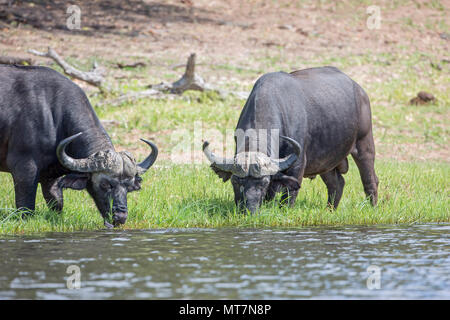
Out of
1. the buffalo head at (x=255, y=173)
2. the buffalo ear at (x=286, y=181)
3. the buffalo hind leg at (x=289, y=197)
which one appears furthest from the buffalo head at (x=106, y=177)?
the buffalo hind leg at (x=289, y=197)

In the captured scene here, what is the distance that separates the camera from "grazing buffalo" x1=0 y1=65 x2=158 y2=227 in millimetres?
9336

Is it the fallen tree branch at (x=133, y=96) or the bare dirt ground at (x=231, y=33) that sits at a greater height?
the bare dirt ground at (x=231, y=33)

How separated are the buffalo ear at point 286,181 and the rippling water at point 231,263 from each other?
0.76m

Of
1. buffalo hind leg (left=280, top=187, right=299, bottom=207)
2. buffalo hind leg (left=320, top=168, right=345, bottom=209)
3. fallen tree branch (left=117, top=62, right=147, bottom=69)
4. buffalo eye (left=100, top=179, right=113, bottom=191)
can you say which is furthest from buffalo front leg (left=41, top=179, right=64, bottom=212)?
fallen tree branch (left=117, top=62, right=147, bottom=69)

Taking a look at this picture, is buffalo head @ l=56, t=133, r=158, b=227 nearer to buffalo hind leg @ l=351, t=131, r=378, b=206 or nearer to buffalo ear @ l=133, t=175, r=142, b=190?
buffalo ear @ l=133, t=175, r=142, b=190

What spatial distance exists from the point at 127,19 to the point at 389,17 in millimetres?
9993

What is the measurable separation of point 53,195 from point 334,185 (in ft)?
14.4

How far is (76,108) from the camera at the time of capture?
32.0 ft

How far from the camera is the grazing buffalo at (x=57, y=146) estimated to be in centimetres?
934

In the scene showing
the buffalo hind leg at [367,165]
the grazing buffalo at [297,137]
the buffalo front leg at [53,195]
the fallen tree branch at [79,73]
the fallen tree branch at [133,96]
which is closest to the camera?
the grazing buffalo at [297,137]

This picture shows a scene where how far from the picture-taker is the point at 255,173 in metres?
9.47

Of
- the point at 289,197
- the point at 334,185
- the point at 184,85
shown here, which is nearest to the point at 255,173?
the point at 289,197

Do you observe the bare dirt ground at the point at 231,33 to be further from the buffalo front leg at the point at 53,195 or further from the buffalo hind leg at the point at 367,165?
the buffalo front leg at the point at 53,195

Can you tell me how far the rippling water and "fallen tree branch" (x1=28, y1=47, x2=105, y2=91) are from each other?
31.8 feet
